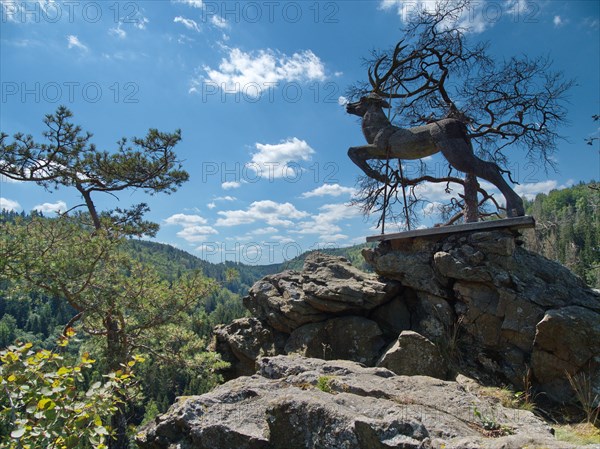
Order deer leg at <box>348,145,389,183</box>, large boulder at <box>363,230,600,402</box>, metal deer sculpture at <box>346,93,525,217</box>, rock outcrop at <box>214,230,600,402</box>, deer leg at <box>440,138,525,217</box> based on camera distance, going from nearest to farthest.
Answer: large boulder at <box>363,230,600,402</box>, rock outcrop at <box>214,230,600,402</box>, deer leg at <box>440,138,525,217</box>, metal deer sculpture at <box>346,93,525,217</box>, deer leg at <box>348,145,389,183</box>

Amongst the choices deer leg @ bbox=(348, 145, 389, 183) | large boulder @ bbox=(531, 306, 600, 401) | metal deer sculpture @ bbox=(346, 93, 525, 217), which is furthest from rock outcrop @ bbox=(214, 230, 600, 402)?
deer leg @ bbox=(348, 145, 389, 183)

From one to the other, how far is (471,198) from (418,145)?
75.6 inches

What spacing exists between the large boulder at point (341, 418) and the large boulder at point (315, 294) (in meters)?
3.65

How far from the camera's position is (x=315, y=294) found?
908 centimetres

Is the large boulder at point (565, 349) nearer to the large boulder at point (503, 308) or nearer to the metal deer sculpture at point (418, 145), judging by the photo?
the large boulder at point (503, 308)

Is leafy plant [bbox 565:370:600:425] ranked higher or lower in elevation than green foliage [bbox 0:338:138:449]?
lower

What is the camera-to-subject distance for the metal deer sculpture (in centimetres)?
879

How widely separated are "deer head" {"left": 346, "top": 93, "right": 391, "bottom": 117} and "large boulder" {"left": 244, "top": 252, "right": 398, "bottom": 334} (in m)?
4.10

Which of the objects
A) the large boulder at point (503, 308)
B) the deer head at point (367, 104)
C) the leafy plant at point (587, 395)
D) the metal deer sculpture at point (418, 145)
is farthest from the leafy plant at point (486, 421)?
the deer head at point (367, 104)

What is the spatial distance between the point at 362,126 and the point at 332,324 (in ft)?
17.3

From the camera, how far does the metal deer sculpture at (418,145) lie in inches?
A: 346

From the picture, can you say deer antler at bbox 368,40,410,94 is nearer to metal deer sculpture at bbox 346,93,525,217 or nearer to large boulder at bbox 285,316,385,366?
metal deer sculpture at bbox 346,93,525,217

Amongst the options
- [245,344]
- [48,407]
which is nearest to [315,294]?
[245,344]

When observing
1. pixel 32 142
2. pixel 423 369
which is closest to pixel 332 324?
pixel 423 369
